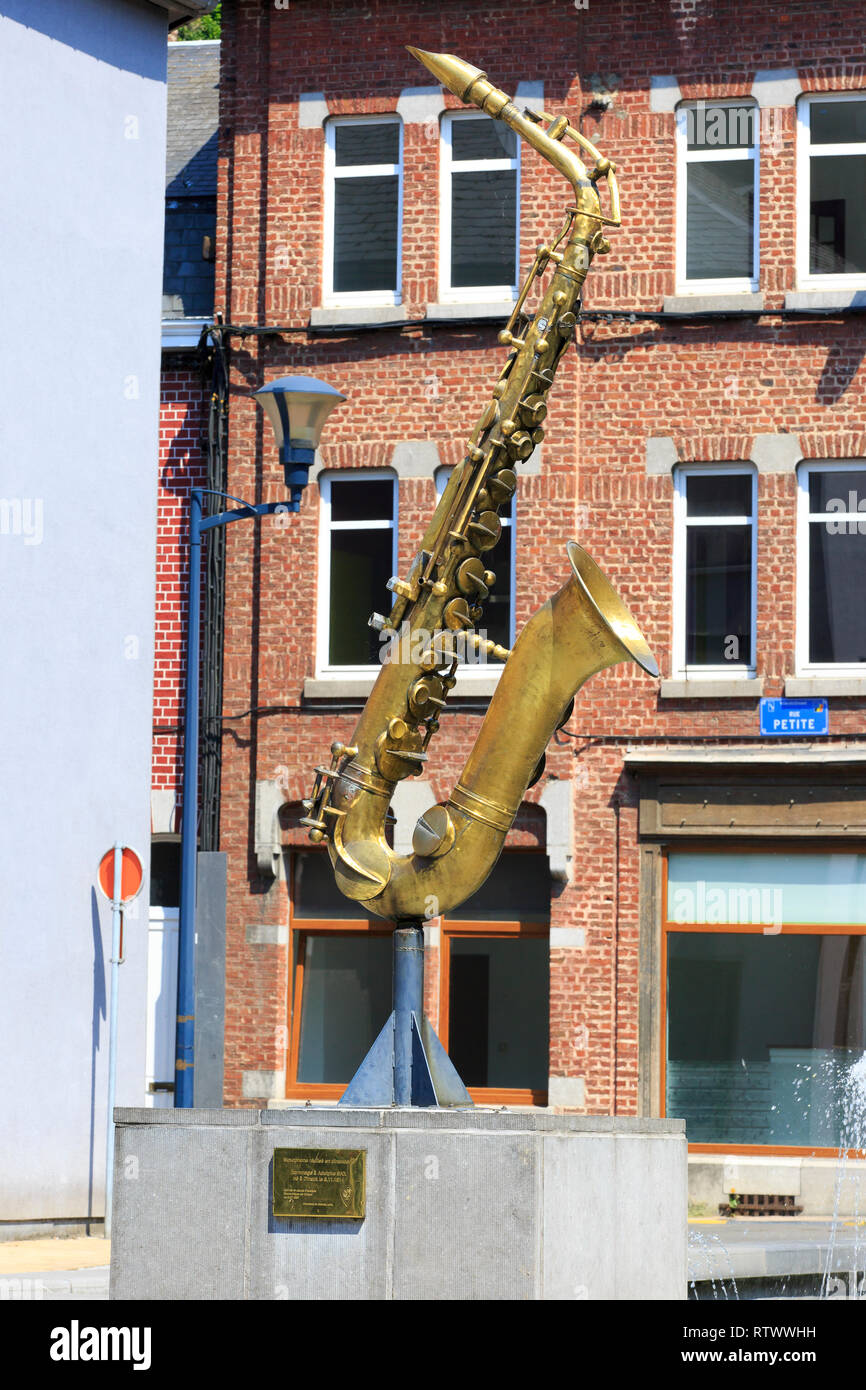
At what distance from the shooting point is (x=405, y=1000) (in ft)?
31.2

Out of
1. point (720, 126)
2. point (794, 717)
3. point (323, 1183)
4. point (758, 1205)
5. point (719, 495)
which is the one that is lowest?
point (758, 1205)

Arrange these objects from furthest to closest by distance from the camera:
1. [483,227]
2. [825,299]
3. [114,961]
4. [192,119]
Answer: [192,119]
[483,227]
[825,299]
[114,961]

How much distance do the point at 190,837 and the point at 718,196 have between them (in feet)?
26.0

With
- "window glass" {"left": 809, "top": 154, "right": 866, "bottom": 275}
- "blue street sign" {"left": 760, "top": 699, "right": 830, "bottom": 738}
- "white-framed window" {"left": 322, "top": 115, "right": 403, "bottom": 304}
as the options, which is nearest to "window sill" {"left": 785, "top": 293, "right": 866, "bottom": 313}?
"window glass" {"left": 809, "top": 154, "right": 866, "bottom": 275}

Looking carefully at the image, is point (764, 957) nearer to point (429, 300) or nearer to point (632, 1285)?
point (429, 300)

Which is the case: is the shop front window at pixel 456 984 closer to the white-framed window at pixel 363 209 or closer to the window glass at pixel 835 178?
the white-framed window at pixel 363 209

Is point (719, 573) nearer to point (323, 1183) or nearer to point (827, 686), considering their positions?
point (827, 686)

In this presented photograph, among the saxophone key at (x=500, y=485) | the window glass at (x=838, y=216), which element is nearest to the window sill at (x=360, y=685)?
the window glass at (x=838, y=216)

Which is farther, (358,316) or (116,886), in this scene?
(358,316)

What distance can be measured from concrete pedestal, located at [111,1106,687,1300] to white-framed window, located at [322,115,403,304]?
42.2 feet

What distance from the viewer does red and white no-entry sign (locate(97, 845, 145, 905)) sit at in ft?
54.3

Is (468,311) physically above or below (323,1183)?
above

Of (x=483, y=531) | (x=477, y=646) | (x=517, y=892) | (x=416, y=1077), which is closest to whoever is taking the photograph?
(x=416, y=1077)
